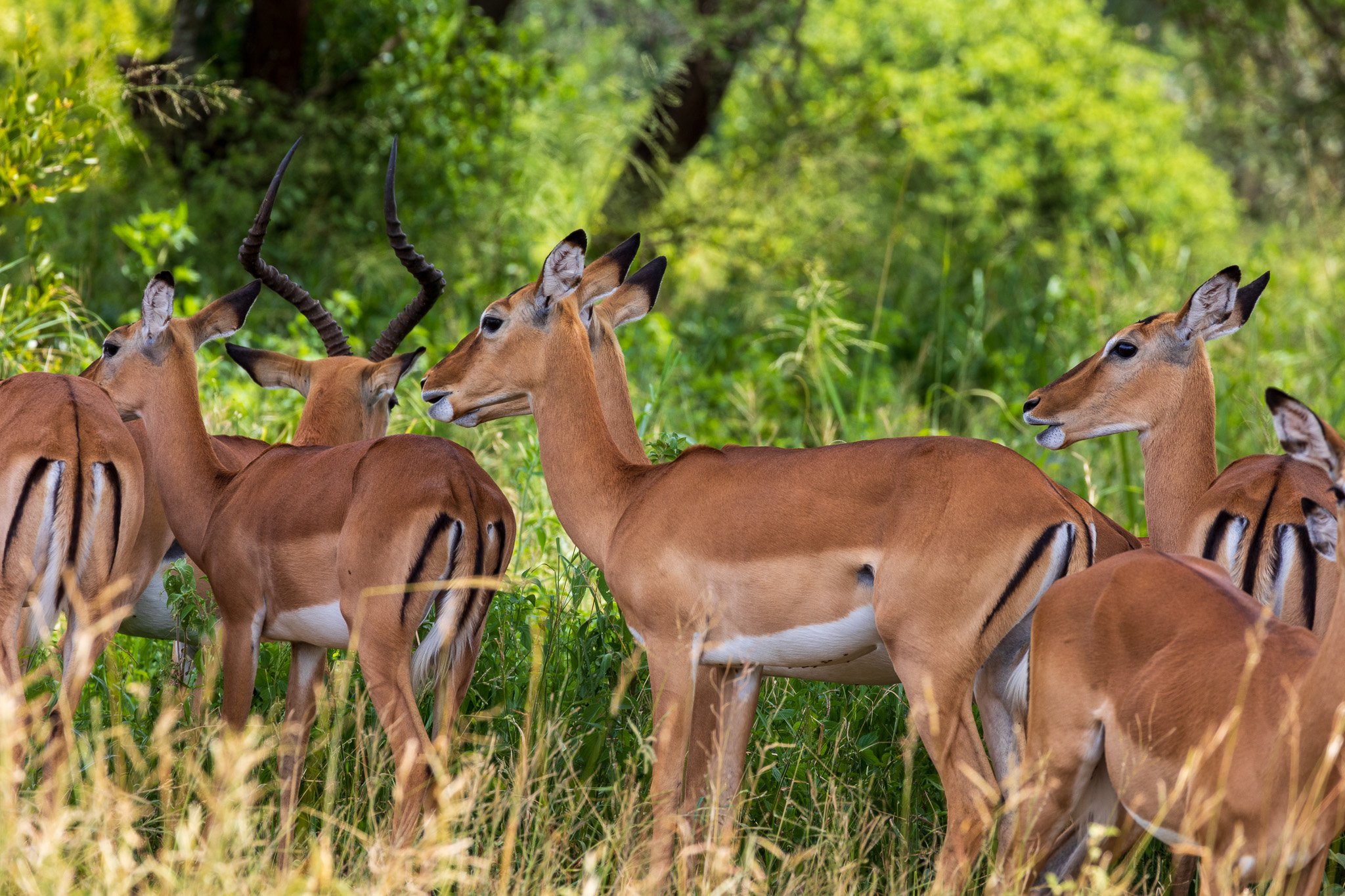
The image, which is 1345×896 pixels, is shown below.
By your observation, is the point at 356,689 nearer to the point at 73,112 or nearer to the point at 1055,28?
the point at 73,112

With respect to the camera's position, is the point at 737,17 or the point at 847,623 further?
the point at 737,17

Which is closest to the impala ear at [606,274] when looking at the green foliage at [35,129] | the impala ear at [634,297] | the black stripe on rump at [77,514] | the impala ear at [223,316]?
the impala ear at [634,297]

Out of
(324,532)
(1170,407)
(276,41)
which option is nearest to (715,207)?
(276,41)

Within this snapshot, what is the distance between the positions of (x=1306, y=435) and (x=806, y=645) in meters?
1.23

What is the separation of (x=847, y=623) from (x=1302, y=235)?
11.5m

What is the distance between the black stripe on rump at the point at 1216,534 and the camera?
3.69 meters

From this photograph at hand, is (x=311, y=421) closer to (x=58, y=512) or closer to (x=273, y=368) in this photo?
(x=273, y=368)

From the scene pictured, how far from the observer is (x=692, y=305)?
981cm

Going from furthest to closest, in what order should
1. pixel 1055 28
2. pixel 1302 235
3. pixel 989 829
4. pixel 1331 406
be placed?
pixel 1302 235, pixel 1055 28, pixel 1331 406, pixel 989 829

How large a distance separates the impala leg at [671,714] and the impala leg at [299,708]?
3.06 ft

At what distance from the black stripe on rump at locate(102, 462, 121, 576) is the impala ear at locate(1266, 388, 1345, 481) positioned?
277cm

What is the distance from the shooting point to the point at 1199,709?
2918mm

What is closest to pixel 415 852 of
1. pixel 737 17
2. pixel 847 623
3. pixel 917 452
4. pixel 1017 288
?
pixel 847 623

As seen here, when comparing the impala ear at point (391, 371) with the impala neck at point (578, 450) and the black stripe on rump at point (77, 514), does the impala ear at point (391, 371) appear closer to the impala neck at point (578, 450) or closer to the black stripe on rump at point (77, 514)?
the impala neck at point (578, 450)
